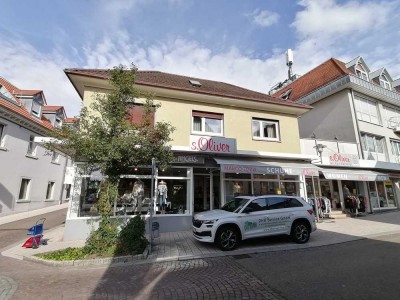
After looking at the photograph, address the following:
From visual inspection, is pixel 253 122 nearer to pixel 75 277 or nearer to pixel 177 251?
pixel 177 251

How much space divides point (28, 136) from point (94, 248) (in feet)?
54.1

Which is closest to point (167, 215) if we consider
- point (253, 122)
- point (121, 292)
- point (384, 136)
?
point (121, 292)

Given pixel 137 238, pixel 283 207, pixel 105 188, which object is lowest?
pixel 137 238

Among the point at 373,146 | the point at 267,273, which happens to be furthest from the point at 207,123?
the point at 373,146

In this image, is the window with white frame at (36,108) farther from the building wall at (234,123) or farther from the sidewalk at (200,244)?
the sidewalk at (200,244)

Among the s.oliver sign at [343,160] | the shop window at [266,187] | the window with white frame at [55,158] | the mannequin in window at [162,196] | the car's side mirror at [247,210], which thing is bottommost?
the car's side mirror at [247,210]

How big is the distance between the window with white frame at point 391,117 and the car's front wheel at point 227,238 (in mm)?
21666

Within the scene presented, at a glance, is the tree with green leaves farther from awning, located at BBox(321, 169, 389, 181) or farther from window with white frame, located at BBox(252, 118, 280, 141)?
awning, located at BBox(321, 169, 389, 181)

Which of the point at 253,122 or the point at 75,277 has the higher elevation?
the point at 253,122

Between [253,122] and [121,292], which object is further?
[253,122]

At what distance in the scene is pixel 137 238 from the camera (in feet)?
25.4

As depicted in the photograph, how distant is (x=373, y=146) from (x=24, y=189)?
96.2 ft

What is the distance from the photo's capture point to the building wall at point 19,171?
661 inches

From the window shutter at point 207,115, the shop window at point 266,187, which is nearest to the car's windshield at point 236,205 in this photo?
the shop window at point 266,187
